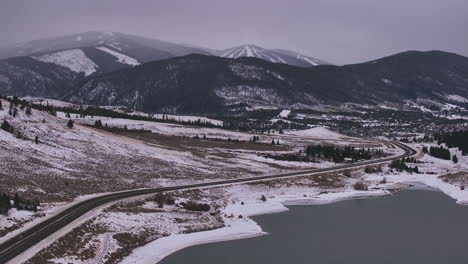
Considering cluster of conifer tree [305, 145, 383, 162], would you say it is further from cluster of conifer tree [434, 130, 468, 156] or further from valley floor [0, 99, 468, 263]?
cluster of conifer tree [434, 130, 468, 156]

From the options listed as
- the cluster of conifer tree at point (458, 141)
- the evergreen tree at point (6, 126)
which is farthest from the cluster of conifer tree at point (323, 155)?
the evergreen tree at point (6, 126)

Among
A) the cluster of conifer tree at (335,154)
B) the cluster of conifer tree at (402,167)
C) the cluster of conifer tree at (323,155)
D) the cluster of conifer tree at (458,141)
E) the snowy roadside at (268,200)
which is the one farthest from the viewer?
the cluster of conifer tree at (458,141)

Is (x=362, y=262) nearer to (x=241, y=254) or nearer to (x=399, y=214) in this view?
(x=241, y=254)

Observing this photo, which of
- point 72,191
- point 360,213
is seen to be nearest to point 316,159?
point 360,213

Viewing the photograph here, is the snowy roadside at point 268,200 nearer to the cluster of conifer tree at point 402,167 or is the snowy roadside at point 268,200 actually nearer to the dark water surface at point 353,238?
the dark water surface at point 353,238

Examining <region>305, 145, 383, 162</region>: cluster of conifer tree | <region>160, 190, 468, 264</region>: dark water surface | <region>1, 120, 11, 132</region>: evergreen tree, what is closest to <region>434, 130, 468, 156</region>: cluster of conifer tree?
<region>305, 145, 383, 162</region>: cluster of conifer tree

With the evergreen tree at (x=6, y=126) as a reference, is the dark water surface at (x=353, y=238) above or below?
below

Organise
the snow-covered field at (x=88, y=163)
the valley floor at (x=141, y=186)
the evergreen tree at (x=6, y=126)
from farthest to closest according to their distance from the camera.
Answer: the evergreen tree at (x=6, y=126)
the snow-covered field at (x=88, y=163)
the valley floor at (x=141, y=186)
